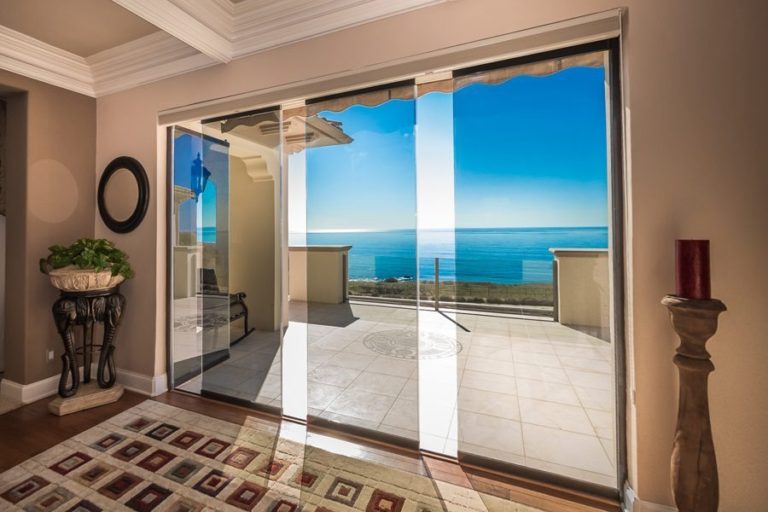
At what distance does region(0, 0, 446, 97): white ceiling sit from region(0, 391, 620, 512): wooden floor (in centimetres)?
267

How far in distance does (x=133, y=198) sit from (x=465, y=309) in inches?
118

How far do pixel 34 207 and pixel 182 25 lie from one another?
6.55 feet

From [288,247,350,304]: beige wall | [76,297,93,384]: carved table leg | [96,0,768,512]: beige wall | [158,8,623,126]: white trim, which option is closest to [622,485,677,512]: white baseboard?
[96,0,768,512]: beige wall

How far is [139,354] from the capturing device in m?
2.79

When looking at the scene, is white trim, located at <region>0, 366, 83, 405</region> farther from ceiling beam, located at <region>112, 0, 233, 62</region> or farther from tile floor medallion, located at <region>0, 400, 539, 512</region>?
ceiling beam, located at <region>112, 0, 233, 62</region>

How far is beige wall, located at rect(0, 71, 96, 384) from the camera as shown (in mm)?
2566

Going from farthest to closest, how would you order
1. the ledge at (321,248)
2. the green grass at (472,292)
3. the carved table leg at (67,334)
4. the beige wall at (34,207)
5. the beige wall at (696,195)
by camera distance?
the beige wall at (34,207) → the carved table leg at (67,334) → the ledge at (321,248) → the green grass at (472,292) → the beige wall at (696,195)

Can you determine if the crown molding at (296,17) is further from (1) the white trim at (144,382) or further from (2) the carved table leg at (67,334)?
(1) the white trim at (144,382)

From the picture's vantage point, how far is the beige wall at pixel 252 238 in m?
2.72

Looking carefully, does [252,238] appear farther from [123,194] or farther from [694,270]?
[694,270]

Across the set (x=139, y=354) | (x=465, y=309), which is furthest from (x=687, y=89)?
(x=139, y=354)

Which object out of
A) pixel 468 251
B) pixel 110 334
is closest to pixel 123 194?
pixel 110 334

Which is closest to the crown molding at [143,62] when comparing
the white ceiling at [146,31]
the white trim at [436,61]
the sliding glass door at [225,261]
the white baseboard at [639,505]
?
the white ceiling at [146,31]

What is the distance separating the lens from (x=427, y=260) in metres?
2.06
